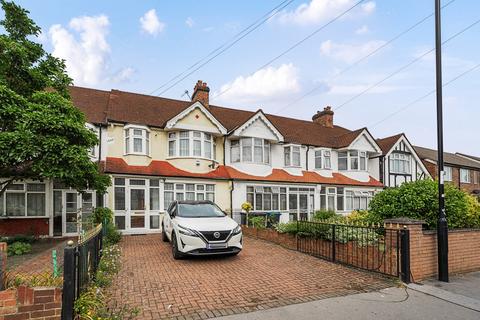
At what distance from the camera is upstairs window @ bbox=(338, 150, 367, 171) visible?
76.0 feet

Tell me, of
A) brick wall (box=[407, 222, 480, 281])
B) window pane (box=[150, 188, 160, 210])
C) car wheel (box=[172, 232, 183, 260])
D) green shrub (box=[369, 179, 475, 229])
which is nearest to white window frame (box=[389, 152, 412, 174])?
green shrub (box=[369, 179, 475, 229])

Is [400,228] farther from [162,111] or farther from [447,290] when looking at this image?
[162,111]

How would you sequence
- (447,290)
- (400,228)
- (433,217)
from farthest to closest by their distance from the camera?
1. (433,217)
2. (400,228)
3. (447,290)

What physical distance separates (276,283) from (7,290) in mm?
4601

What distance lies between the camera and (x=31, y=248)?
11172 mm

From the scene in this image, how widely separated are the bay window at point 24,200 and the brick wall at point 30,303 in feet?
39.7

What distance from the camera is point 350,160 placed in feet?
76.1

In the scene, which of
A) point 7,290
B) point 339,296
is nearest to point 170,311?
point 7,290

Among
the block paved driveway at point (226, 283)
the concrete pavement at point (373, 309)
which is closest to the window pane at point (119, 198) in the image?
the block paved driveway at point (226, 283)

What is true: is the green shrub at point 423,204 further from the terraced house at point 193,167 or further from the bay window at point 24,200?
the bay window at point 24,200

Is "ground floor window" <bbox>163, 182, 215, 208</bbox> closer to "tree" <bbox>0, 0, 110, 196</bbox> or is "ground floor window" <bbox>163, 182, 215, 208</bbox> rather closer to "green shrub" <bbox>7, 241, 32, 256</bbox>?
"tree" <bbox>0, 0, 110, 196</bbox>

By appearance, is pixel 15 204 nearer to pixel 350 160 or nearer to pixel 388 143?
pixel 350 160

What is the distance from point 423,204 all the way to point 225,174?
10.9m

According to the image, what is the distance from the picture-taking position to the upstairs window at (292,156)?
830 inches
